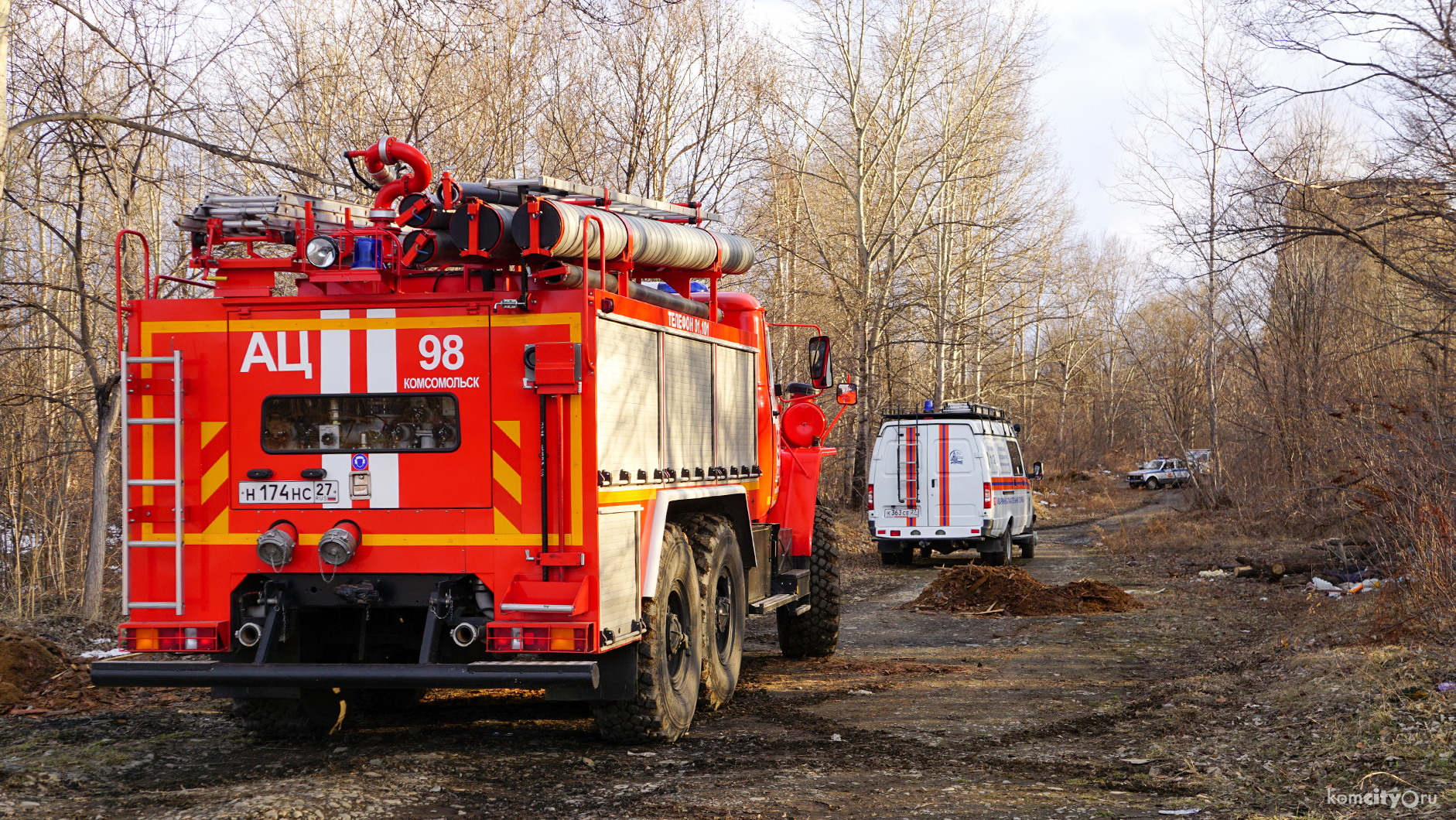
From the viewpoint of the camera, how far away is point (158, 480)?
6297 millimetres

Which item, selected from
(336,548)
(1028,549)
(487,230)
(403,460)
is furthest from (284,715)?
(1028,549)

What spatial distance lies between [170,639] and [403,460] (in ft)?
5.30

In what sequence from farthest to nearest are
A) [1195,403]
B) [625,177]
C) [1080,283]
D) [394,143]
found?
1. [1080,283]
2. [1195,403]
3. [625,177]
4. [394,143]

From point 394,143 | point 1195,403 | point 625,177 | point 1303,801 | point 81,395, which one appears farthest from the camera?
point 1195,403

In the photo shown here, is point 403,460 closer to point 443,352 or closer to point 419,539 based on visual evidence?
point 419,539

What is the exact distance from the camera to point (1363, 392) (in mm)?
17938

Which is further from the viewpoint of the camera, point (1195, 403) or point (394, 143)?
point (1195, 403)

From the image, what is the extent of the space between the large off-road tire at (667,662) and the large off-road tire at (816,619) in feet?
9.86

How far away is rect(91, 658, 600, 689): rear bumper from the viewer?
584cm

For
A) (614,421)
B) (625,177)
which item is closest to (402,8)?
(614,421)

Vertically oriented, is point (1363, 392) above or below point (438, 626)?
above

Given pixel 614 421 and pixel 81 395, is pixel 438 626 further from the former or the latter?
pixel 81 395

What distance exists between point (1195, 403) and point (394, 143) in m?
37.4

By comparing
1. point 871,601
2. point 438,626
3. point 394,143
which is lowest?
point 871,601
